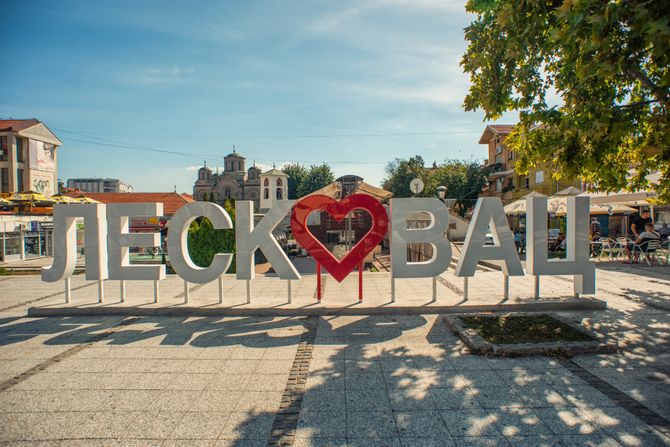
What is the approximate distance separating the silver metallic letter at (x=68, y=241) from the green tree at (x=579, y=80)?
29.8 ft

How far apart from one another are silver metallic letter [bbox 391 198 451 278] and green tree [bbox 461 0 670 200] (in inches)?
107

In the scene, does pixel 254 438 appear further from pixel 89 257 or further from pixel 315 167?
pixel 315 167

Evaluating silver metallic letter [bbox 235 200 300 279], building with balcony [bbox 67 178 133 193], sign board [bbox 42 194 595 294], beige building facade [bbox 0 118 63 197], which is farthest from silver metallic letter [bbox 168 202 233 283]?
building with balcony [bbox 67 178 133 193]

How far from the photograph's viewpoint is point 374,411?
158 inches

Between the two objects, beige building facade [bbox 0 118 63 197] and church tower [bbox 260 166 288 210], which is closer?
beige building facade [bbox 0 118 63 197]

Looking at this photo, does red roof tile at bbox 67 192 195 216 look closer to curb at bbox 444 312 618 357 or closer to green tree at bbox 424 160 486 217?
green tree at bbox 424 160 486 217

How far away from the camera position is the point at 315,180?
73.4 m

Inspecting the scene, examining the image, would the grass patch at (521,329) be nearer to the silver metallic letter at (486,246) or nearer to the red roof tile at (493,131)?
the silver metallic letter at (486,246)

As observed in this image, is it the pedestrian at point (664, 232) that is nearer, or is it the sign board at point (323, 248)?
the sign board at point (323, 248)

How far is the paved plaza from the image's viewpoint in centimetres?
363

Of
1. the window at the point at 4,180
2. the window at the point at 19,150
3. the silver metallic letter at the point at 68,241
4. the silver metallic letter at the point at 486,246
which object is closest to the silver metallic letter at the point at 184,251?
the silver metallic letter at the point at 68,241

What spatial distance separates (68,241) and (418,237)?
7897mm

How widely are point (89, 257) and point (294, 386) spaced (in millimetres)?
6127

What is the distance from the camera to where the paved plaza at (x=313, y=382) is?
3629 mm
